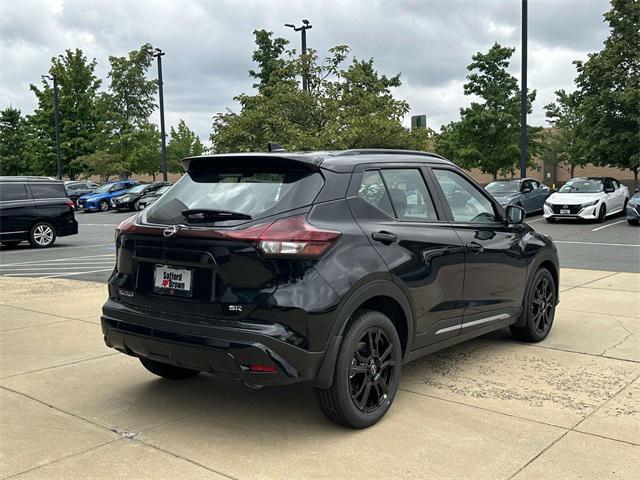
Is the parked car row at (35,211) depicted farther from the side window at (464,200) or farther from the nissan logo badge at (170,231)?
the nissan logo badge at (170,231)

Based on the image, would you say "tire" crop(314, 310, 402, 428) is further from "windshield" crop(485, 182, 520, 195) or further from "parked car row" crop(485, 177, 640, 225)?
"windshield" crop(485, 182, 520, 195)

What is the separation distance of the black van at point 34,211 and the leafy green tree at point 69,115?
33747 mm

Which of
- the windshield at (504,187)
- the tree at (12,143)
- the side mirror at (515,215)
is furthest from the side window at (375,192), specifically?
the tree at (12,143)

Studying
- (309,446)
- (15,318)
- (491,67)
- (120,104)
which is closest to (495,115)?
→ (491,67)

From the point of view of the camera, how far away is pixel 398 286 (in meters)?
4.09

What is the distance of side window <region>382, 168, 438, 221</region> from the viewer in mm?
4367

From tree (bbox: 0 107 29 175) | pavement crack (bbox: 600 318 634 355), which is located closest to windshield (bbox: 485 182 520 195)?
pavement crack (bbox: 600 318 634 355)

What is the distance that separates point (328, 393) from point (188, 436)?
883 mm

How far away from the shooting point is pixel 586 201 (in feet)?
65.8

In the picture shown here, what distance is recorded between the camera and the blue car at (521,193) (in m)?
21.7

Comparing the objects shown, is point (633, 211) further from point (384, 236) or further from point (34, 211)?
point (384, 236)

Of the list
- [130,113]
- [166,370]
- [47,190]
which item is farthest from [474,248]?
[130,113]

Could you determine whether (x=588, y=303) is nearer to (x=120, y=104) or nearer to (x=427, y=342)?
(x=427, y=342)

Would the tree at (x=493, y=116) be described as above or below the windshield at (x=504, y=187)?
above
